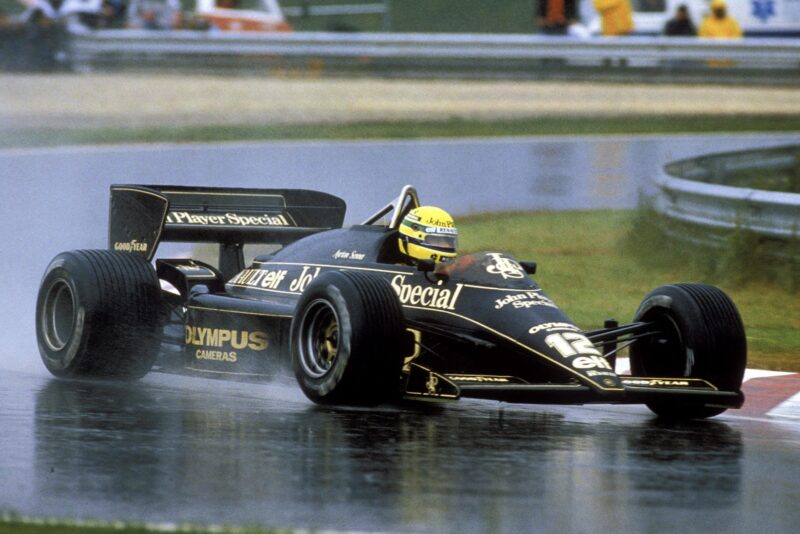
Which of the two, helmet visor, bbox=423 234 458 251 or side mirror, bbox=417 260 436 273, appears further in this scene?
helmet visor, bbox=423 234 458 251

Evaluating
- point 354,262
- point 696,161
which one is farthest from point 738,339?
point 696,161

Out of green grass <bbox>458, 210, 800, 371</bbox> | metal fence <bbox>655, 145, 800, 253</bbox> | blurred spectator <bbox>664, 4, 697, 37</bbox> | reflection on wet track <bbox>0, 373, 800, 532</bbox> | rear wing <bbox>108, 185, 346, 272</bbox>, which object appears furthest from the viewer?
blurred spectator <bbox>664, 4, 697, 37</bbox>

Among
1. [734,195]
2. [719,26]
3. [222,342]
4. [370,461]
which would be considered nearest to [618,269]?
[734,195]

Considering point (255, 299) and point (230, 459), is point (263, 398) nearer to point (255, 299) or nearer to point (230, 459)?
point (255, 299)

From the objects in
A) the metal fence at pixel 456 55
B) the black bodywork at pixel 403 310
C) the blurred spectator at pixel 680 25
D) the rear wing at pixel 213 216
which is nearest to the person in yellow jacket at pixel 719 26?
the blurred spectator at pixel 680 25

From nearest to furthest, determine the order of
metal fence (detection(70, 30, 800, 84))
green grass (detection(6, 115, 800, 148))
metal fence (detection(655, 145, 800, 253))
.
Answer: metal fence (detection(655, 145, 800, 253)) → green grass (detection(6, 115, 800, 148)) → metal fence (detection(70, 30, 800, 84))

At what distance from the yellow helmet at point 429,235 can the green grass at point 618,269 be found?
2.55m

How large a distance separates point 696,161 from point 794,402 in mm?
7940

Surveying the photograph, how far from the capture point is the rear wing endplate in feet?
33.6

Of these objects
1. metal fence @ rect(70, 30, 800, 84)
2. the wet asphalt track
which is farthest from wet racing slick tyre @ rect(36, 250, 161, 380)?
metal fence @ rect(70, 30, 800, 84)

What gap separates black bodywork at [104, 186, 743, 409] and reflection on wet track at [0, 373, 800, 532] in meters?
0.22

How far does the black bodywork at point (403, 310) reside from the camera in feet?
26.8

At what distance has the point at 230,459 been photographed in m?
7.05

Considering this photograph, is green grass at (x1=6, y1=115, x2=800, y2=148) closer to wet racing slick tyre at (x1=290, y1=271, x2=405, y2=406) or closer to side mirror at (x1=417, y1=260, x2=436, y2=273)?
side mirror at (x1=417, y1=260, x2=436, y2=273)
